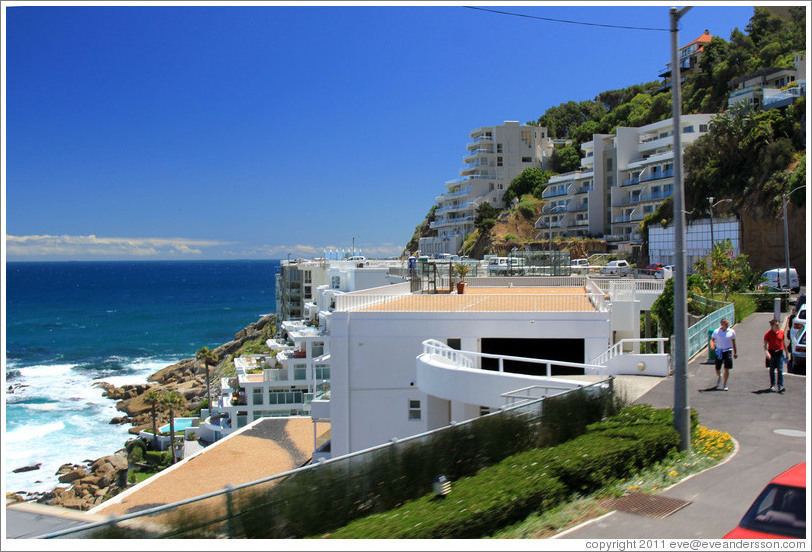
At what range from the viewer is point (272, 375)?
47031mm

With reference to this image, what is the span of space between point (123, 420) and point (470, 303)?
48.9 metres

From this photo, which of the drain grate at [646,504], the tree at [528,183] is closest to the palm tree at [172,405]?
the drain grate at [646,504]

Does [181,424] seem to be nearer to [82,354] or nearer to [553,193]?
[82,354]

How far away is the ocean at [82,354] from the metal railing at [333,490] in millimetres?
7949

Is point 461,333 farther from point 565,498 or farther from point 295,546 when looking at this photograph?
point 295,546

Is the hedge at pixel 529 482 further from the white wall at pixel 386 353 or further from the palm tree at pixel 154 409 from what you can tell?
the palm tree at pixel 154 409

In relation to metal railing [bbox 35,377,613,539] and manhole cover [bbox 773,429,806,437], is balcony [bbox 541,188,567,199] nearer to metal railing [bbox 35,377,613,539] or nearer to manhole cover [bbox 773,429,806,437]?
manhole cover [bbox 773,429,806,437]

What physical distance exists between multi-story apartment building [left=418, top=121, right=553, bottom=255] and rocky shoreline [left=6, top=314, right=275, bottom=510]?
38987 millimetres

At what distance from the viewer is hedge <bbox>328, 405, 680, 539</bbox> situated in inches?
301

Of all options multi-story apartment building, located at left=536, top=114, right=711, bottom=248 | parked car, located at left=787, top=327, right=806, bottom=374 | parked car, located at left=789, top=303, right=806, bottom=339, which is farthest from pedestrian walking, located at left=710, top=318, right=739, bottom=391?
multi-story apartment building, located at left=536, top=114, right=711, bottom=248

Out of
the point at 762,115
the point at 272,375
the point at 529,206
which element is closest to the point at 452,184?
the point at 529,206

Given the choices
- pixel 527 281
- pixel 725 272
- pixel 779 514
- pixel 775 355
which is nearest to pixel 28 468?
pixel 527 281

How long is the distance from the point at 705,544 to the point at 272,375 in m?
42.4

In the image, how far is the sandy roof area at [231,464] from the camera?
75.5 ft
